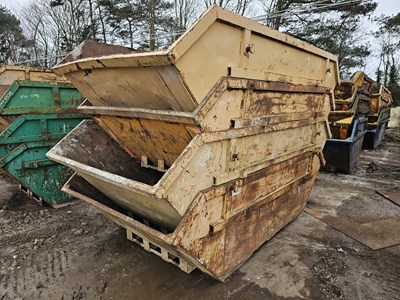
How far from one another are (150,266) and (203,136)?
1709mm

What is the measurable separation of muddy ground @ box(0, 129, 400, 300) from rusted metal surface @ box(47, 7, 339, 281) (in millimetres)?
228

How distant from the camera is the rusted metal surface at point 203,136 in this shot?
6.03 feet

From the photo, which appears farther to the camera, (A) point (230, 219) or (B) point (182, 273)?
(B) point (182, 273)

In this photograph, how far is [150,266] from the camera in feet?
9.30

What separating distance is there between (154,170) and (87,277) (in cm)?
126

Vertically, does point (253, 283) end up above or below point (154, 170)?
below

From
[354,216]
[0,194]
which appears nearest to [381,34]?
[354,216]

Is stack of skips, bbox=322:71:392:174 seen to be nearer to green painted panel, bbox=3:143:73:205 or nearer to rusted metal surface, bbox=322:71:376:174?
rusted metal surface, bbox=322:71:376:174

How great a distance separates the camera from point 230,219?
238 centimetres

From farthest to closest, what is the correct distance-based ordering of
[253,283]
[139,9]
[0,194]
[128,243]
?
1. [139,9]
2. [0,194]
3. [128,243]
4. [253,283]

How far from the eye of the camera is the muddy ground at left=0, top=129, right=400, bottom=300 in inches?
97.7

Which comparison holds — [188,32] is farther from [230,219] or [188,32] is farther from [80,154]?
[80,154]

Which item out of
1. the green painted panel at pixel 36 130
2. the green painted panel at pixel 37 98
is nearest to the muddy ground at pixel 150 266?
the green painted panel at pixel 36 130

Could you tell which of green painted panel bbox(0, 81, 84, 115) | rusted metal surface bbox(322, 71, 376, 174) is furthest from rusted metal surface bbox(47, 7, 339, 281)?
rusted metal surface bbox(322, 71, 376, 174)
